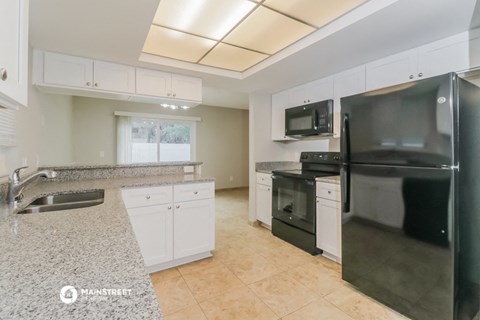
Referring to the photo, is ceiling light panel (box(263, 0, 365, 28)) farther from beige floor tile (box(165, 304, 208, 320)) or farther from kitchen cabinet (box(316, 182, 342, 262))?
beige floor tile (box(165, 304, 208, 320))

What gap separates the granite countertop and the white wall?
4178mm

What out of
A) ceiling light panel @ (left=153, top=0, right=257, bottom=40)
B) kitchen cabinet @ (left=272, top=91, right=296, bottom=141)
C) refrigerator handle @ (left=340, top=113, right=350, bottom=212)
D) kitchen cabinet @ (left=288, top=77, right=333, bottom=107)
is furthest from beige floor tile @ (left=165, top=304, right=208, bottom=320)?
kitchen cabinet @ (left=288, top=77, right=333, bottom=107)

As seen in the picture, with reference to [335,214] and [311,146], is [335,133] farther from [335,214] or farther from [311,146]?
[335,214]

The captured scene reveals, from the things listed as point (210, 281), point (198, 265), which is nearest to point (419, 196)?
point (210, 281)

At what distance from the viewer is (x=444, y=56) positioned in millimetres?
1827

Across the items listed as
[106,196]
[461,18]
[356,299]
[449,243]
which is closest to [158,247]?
[106,196]

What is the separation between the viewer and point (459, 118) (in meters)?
1.37

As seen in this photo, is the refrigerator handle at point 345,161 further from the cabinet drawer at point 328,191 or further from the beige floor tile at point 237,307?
the beige floor tile at point 237,307

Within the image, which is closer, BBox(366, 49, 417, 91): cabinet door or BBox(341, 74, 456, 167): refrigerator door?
BBox(341, 74, 456, 167): refrigerator door

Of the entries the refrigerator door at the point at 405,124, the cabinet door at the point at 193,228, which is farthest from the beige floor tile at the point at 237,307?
the refrigerator door at the point at 405,124

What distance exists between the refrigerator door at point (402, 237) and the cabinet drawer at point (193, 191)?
130cm

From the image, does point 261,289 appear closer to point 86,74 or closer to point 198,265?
point 198,265

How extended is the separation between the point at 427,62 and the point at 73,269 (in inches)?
104

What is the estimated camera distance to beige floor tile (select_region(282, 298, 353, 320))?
5.25 ft
